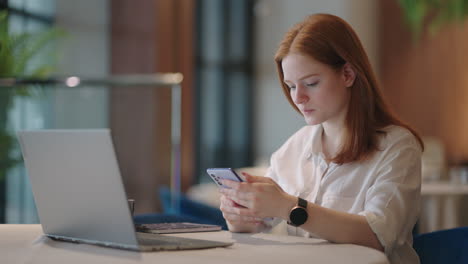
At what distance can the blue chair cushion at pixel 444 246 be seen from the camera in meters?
2.11

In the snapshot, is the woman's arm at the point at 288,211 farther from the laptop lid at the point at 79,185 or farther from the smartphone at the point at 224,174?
the laptop lid at the point at 79,185

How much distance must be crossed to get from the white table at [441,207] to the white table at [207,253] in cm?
434

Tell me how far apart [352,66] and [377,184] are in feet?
1.24

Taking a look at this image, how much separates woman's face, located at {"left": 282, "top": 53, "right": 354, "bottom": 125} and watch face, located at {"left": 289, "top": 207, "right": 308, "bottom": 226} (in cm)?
40

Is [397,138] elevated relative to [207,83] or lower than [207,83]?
elevated

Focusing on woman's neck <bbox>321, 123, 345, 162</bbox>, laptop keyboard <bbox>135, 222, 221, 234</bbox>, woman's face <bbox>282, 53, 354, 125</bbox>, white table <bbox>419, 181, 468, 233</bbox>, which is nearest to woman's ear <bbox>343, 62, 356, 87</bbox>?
woman's face <bbox>282, 53, 354, 125</bbox>

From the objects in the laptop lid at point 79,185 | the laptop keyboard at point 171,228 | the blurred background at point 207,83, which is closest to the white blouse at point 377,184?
the laptop keyboard at point 171,228

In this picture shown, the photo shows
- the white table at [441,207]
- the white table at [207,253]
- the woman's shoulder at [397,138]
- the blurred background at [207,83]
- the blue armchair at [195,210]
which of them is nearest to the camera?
the white table at [207,253]

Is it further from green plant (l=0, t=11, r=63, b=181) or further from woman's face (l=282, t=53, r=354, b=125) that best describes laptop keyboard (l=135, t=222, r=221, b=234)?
green plant (l=0, t=11, r=63, b=181)

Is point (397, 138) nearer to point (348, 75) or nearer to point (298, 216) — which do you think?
point (348, 75)

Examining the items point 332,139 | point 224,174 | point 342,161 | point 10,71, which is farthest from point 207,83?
point 224,174

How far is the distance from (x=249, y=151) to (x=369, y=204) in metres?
6.91

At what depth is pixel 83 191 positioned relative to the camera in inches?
62.6

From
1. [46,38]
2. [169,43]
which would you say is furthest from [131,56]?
[46,38]
